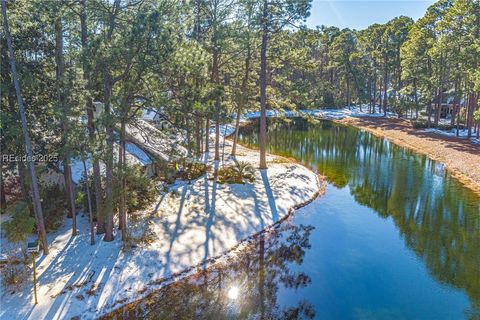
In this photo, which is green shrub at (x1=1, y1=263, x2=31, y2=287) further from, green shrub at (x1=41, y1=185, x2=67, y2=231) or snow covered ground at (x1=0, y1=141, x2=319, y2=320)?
green shrub at (x1=41, y1=185, x2=67, y2=231)

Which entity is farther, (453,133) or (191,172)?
(453,133)

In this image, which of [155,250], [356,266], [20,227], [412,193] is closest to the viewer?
[20,227]

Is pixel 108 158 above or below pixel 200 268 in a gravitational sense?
above

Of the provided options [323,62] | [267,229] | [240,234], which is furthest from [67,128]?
[323,62]

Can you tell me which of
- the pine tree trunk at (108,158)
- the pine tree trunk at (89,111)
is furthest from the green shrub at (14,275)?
the pine tree trunk at (89,111)

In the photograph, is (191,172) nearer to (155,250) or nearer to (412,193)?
(155,250)

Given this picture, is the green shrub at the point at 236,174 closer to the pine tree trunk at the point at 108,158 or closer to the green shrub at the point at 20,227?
the pine tree trunk at the point at 108,158

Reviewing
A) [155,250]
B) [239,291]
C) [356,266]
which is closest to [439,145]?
[356,266]

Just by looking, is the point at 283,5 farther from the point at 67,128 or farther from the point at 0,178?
the point at 0,178
